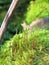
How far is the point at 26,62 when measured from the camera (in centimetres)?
82

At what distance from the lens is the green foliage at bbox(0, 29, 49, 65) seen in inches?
33.0

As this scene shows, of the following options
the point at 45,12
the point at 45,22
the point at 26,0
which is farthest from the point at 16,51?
the point at 26,0

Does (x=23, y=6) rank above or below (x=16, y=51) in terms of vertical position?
above

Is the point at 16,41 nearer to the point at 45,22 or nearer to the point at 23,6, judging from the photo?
A: the point at 45,22

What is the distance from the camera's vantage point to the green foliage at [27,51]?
0.84 m

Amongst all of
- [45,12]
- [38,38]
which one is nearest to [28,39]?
[38,38]

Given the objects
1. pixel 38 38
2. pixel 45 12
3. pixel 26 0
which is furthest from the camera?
pixel 26 0

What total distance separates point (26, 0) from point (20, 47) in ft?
4.76

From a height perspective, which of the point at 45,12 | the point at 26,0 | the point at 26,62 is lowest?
the point at 26,62

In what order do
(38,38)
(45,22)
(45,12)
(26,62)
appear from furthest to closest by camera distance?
(45,12)
(45,22)
(38,38)
(26,62)

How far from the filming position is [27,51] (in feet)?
2.83

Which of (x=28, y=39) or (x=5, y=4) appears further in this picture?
(x=5, y=4)

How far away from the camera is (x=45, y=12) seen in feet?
4.97

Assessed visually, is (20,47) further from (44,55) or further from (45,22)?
(45,22)
